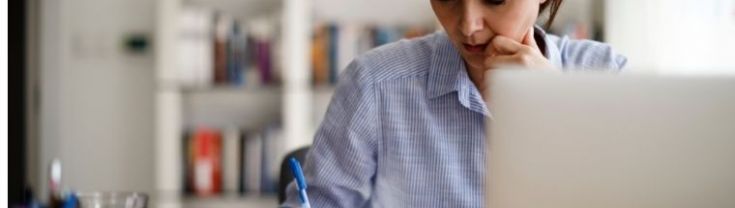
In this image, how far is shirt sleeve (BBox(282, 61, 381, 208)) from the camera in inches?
58.6

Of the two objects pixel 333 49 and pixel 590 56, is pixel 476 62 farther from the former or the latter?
pixel 333 49

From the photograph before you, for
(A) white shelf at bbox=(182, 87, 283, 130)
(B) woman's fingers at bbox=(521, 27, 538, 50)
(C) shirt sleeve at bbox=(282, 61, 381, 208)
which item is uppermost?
(B) woman's fingers at bbox=(521, 27, 538, 50)

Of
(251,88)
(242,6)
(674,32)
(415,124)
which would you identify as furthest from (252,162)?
(415,124)

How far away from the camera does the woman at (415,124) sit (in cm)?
149

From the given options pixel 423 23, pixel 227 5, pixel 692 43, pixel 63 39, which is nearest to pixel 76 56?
pixel 63 39

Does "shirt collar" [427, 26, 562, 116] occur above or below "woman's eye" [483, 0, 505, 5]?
below

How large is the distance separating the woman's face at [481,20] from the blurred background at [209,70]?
2025mm

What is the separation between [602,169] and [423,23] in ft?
9.30

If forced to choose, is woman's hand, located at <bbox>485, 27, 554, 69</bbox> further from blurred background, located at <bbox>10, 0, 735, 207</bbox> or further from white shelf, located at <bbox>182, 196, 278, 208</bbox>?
white shelf, located at <bbox>182, 196, 278, 208</bbox>

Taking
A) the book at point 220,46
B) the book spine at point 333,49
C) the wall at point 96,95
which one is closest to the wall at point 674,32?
the book spine at point 333,49

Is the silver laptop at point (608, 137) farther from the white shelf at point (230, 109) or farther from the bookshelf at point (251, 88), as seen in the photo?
the white shelf at point (230, 109)

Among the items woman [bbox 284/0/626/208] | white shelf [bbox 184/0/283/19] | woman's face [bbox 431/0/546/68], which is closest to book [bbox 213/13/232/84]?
white shelf [bbox 184/0/283/19]

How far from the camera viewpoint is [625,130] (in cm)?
86

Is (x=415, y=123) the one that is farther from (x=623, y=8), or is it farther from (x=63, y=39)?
(x=63, y=39)
